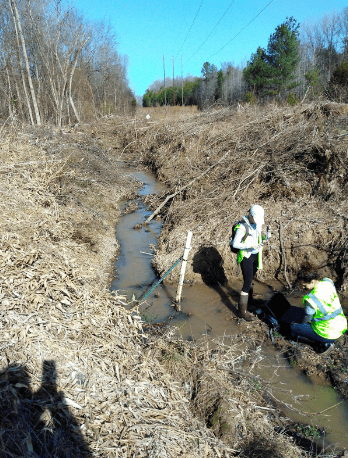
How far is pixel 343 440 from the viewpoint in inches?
150

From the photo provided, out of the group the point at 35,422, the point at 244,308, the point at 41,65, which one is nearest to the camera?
the point at 35,422

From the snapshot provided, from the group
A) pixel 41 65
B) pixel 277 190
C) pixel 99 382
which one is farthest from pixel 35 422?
pixel 41 65

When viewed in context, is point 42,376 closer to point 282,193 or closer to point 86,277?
point 86,277

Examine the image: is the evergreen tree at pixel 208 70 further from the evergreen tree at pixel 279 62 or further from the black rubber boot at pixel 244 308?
the black rubber boot at pixel 244 308

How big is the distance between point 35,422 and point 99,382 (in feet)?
2.41

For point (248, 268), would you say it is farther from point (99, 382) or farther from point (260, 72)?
point (260, 72)

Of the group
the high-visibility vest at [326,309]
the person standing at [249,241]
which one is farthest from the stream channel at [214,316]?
the person standing at [249,241]

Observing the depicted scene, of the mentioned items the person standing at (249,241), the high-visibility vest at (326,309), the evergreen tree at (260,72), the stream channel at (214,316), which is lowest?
the stream channel at (214,316)

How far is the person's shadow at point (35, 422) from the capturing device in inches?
105

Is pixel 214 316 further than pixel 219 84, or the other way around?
pixel 219 84

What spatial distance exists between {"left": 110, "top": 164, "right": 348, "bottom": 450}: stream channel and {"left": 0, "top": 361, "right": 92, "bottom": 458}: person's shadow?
199 centimetres

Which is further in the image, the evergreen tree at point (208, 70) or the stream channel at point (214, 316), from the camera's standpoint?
the evergreen tree at point (208, 70)

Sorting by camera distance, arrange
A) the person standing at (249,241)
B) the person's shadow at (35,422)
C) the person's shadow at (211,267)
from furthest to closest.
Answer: the person's shadow at (211,267) → the person standing at (249,241) → the person's shadow at (35,422)

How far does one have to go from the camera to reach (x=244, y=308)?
6.03 meters
